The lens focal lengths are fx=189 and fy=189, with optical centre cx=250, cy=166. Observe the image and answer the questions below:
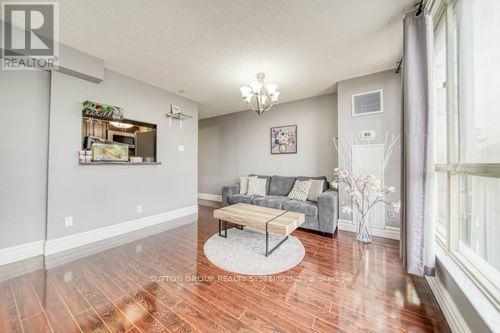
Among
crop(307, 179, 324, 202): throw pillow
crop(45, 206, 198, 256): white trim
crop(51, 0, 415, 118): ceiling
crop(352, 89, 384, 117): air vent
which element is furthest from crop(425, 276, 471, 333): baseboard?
crop(45, 206, 198, 256): white trim

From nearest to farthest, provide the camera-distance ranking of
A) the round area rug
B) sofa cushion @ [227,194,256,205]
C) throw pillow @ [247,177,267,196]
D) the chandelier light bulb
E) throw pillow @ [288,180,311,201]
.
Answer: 1. the round area rug
2. the chandelier light bulb
3. throw pillow @ [288,180,311,201]
4. sofa cushion @ [227,194,256,205]
5. throw pillow @ [247,177,267,196]

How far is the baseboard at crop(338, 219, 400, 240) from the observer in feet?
9.49

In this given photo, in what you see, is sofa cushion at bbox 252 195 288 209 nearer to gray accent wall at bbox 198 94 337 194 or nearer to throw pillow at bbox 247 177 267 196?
throw pillow at bbox 247 177 267 196

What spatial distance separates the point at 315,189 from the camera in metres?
3.54

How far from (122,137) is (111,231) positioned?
1.50 m

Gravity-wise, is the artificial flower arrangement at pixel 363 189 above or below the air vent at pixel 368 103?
below

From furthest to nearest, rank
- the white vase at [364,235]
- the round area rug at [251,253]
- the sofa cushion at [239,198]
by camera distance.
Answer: the sofa cushion at [239,198] → the white vase at [364,235] → the round area rug at [251,253]

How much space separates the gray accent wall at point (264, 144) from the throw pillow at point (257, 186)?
52cm

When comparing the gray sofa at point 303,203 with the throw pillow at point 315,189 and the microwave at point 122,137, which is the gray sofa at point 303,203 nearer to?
the throw pillow at point 315,189

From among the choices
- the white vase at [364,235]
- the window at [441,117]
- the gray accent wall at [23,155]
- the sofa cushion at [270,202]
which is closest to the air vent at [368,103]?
the window at [441,117]

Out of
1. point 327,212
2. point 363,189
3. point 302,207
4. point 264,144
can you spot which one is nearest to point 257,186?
point 264,144

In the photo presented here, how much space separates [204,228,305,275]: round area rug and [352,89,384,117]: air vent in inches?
92.8

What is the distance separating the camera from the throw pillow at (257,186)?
13.7 ft

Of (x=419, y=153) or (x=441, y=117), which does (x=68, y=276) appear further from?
(x=441, y=117)
